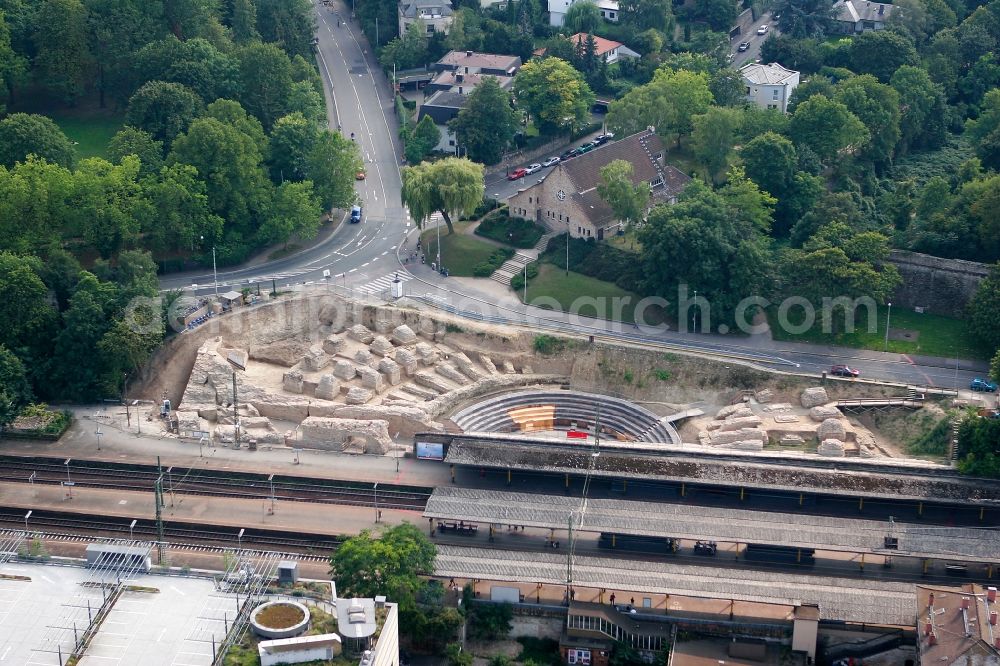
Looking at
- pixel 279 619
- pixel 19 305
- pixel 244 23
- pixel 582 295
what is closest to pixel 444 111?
pixel 244 23

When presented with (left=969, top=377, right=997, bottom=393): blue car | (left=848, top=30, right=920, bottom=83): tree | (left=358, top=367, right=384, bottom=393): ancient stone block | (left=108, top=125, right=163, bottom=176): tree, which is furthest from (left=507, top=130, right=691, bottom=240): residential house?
(left=969, top=377, right=997, bottom=393): blue car

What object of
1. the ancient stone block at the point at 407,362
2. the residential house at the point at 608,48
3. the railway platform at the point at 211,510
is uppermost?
the residential house at the point at 608,48

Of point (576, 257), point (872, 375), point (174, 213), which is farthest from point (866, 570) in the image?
point (174, 213)

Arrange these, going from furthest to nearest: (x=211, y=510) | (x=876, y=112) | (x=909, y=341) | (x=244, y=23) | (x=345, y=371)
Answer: (x=244, y=23)
(x=876, y=112)
(x=909, y=341)
(x=345, y=371)
(x=211, y=510)

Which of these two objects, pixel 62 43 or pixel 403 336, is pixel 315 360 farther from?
pixel 62 43

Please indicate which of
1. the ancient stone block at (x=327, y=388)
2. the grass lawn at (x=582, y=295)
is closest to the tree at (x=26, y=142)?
the ancient stone block at (x=327, y=388)

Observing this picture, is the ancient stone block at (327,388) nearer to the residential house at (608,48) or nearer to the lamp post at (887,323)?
the lamp post at (887,323)
